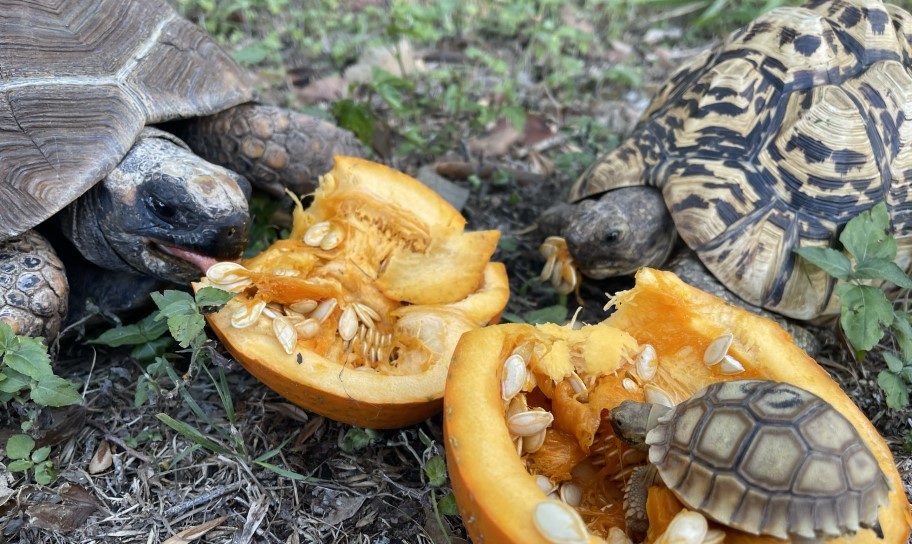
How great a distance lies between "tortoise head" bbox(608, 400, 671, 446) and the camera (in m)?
1.51

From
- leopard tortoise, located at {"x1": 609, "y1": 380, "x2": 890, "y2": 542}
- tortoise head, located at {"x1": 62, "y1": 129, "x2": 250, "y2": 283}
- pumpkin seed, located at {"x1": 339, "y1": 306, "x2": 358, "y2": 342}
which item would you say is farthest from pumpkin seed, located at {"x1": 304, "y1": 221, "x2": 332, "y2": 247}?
leopard tortoise, located at {"x1": 609, "y1": 380, "x2": 890, "y2": 542}

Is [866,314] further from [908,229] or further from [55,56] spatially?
[55,56]

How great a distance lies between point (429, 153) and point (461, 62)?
4.15 ft

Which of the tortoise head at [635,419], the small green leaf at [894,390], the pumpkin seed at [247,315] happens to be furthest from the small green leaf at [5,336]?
the small green leaf at [894,390]

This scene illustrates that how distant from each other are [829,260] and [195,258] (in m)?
2.14

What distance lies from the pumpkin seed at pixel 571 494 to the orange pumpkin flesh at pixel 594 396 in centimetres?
2

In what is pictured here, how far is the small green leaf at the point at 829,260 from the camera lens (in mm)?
2305

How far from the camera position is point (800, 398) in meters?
1.33

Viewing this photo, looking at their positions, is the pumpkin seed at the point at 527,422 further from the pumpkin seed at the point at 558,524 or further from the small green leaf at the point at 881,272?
the small green leaf at the point at 881,272

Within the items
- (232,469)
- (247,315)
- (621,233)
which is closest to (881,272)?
(621,233)

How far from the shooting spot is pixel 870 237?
236 cm

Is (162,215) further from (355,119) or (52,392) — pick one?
(355,119)

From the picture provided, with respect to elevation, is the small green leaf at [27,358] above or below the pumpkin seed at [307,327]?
below

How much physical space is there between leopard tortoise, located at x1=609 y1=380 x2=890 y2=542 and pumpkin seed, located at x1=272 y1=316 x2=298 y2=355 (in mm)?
983
